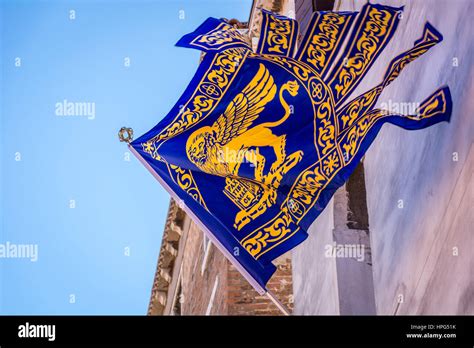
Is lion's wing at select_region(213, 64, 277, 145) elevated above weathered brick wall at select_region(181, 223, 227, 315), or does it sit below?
above

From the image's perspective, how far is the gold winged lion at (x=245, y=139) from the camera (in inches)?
393

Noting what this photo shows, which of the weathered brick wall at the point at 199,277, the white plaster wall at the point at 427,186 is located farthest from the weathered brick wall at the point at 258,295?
the white plaster wall at the point at 427,186

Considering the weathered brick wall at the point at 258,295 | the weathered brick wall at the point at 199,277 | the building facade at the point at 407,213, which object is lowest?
the weathered brick wall at the point at 199,277

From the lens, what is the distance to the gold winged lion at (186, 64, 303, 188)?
998cm

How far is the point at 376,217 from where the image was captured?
11336mm

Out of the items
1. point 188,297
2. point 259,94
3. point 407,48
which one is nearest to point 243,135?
point 259,94

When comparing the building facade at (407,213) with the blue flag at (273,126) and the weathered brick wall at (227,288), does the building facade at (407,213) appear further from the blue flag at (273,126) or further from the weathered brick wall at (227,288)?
the weathered brick wall at (227,288)

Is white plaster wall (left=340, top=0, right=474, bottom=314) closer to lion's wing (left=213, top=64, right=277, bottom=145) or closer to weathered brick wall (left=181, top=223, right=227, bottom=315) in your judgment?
lion's wing (left=213, top=64, right=277, bottom=145)

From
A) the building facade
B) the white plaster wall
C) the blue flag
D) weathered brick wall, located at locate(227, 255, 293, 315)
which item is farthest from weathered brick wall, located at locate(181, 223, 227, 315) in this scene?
the blue flag

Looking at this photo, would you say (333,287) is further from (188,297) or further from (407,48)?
(188,297)

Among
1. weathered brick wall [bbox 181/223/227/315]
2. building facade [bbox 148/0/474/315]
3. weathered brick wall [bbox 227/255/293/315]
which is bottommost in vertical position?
weathered brick wall [bbox 181/223/227/315]

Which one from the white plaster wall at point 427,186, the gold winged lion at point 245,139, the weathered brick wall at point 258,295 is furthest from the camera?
→ the weathered brick wall at point 258,295

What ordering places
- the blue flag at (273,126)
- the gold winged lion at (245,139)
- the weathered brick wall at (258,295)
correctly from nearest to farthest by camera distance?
1. the blue flag at (273,126)
2. the gold winged lion at (245,139)
3. the weathered brick wall at (258,295)
